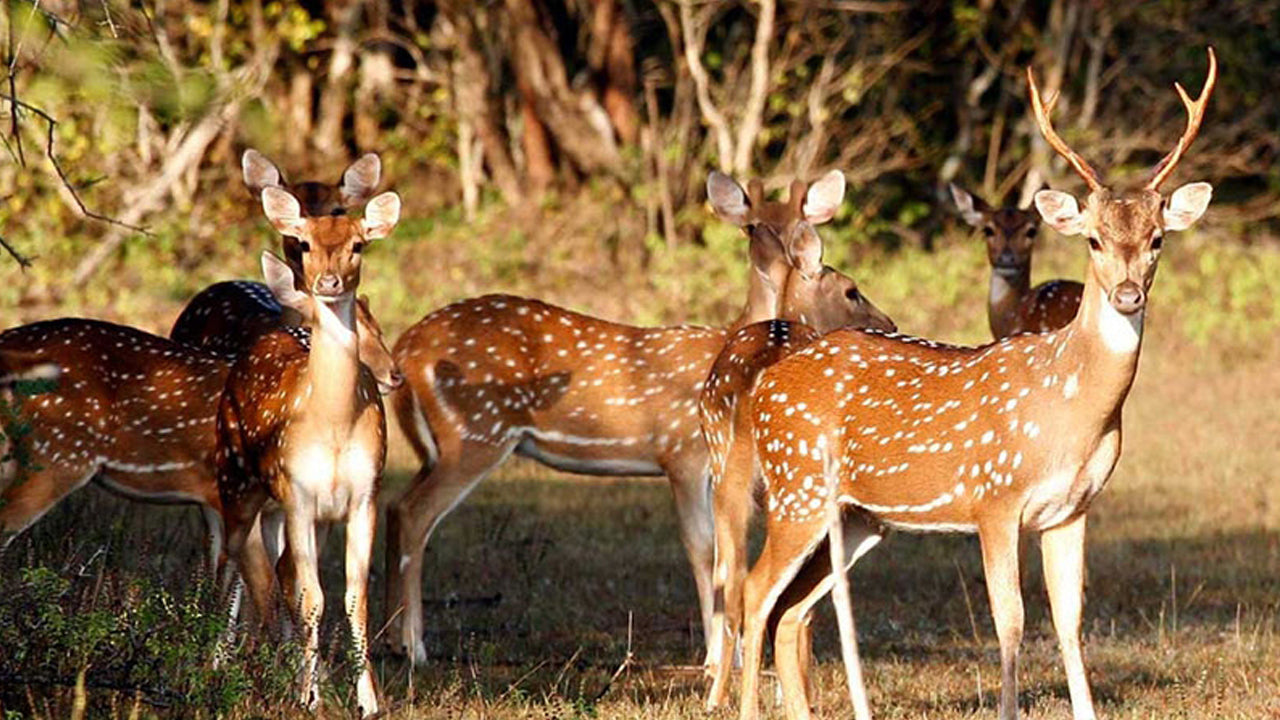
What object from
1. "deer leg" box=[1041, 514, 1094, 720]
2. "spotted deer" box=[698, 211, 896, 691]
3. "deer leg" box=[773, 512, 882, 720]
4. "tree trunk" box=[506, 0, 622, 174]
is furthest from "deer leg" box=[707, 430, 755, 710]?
"tree trunk" box=[506, 0, 622, 174]

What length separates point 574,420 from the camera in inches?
403

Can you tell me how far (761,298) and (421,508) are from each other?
67.0 inches

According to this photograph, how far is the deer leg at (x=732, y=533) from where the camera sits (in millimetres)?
8375

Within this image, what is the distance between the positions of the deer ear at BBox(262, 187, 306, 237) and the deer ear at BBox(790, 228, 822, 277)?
2459 millimetres

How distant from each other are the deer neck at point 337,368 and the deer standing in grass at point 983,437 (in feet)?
4.45

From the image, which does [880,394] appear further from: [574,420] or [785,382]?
[574,420]

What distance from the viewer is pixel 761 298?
10.2m

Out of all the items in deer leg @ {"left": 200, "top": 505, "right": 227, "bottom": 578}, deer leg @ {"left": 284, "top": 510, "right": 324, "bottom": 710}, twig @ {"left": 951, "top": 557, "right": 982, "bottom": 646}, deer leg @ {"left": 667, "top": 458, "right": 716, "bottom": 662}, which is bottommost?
twig @ {"left": 951, "top": 557, "right": 982, "bottom": 646}

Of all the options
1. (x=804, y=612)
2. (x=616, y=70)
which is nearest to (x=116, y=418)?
(x=804, y=612)

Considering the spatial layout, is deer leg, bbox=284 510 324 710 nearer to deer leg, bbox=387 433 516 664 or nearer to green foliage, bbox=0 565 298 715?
green foliage, bbox=0 565 298 715

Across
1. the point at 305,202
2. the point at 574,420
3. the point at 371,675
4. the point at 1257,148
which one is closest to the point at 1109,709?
the point at 371,675

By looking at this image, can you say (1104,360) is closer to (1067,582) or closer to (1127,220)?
(1127,220)

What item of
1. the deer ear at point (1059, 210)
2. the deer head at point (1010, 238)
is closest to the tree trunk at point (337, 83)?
the deer head at point (1010, 238)

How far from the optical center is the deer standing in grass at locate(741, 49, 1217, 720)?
7.22 m
